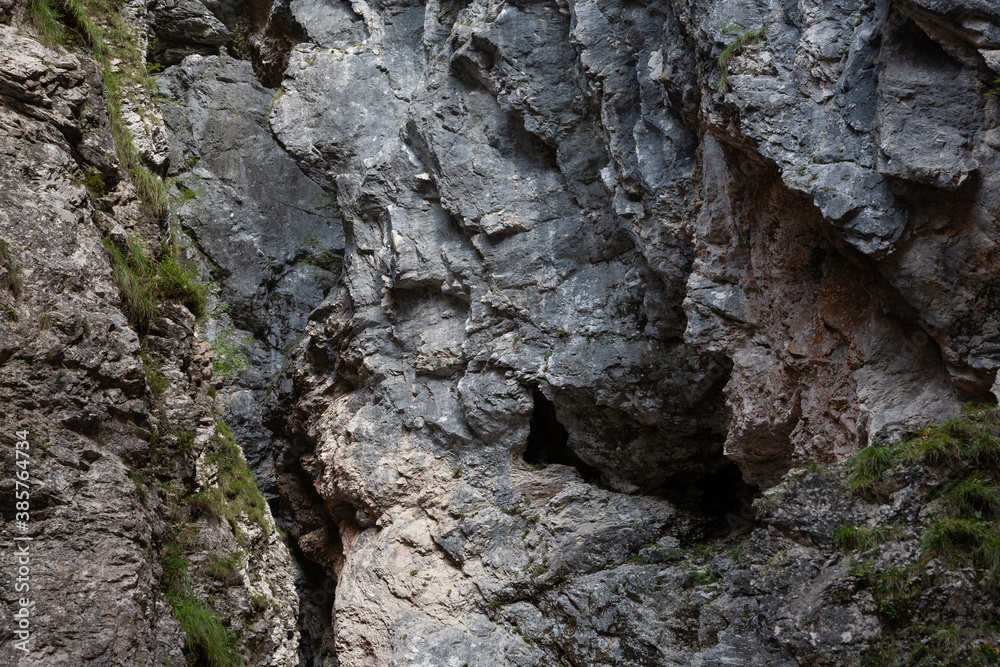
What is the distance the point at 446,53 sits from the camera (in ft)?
36.4

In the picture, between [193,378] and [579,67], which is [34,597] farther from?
[579,67]

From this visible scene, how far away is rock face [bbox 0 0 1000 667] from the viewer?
18.2 ft

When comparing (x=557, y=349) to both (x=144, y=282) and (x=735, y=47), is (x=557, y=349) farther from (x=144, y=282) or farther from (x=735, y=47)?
(x=144, y=282)

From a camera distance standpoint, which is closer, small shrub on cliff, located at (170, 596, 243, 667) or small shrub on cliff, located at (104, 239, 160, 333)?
small shrub on cliff, located at (170, 596, 243, 667)

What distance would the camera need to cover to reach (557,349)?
30.9 ft

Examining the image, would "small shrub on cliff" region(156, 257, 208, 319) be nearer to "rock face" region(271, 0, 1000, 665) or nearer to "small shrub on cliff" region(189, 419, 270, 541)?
"small shrub on cliff" region(189, 419, 270, 541)

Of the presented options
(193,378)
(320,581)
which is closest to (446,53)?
(193,378)

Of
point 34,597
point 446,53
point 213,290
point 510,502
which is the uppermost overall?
point 446,53

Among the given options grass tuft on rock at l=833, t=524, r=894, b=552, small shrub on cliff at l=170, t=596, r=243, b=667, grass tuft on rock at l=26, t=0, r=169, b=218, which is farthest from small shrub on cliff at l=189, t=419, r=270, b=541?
grass tuft on rock at l=833, t=524, r=894, b=552

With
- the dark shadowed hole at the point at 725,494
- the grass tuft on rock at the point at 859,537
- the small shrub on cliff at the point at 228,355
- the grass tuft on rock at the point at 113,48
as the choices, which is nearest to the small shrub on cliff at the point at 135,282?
the grass tuft on rock at the point at 113,48

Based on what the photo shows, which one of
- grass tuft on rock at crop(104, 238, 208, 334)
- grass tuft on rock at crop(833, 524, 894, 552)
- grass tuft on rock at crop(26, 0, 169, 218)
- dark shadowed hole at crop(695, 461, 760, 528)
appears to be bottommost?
grass tuft on rock at crop(833, 524, 894, 552)

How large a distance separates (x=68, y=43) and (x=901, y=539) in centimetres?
927

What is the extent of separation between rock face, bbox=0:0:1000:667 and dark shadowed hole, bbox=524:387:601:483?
5 cm

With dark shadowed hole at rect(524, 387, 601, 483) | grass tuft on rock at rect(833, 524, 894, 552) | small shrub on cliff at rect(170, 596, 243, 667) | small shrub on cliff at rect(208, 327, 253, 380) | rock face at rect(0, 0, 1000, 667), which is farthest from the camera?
small shrub on cliff at rect(208, 327, 253, 380)
